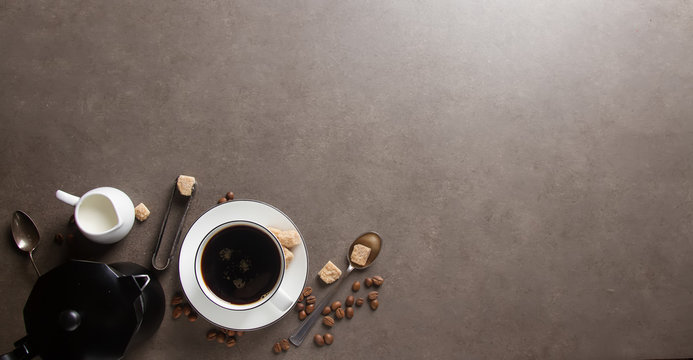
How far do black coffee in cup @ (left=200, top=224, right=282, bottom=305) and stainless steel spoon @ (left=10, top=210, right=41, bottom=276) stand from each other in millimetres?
609

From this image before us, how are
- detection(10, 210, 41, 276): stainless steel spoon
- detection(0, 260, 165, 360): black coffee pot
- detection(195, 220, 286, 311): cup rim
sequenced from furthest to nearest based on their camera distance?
detection(10, 210, 41, 276): stainless steel spoon → detection(195, 220, 286, 311): cup rim → detection(0, 260, 165, 360): black coffee pot

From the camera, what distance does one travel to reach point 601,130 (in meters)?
1.65

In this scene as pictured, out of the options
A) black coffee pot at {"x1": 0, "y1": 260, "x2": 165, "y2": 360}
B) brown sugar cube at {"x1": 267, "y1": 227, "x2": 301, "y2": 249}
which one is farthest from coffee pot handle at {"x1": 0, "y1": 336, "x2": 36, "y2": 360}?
brown sugar cube at {"x1": 267, "y1": 227, "x2": 301, "y2": 249}

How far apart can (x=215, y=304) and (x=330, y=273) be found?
376 millimetres

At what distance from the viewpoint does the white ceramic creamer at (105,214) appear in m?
1.35

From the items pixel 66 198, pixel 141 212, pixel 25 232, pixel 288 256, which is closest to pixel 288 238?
pixel 288 256

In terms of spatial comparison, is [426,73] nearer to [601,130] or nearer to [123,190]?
[601,130]

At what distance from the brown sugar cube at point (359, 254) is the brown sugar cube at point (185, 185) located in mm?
552

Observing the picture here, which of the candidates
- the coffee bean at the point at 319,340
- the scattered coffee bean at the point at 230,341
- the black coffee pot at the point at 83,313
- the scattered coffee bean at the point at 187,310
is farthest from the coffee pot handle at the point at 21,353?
the coffee bean at the point at 319,340

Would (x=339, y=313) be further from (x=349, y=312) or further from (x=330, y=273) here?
(x=330, y=273)

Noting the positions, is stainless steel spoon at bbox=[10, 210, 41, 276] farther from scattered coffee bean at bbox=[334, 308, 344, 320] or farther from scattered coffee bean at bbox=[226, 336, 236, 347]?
scattered coffee bean at bbox=[334, 308, 344, 320]

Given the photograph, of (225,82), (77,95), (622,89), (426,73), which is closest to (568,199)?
(622,89)

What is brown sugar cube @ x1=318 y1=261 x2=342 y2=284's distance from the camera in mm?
1510

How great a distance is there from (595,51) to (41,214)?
194cm
